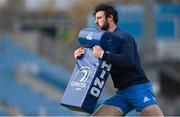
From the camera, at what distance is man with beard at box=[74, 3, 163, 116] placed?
6.20m

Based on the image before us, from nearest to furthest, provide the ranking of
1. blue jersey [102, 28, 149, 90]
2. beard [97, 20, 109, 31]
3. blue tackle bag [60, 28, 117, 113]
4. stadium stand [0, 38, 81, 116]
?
blue jersey [102, 28, 149, 90] < blue tackle bag [60, 28, 117, 113] < beard [97, 20, 109, 31] < stadium stand [0, 38, 81, 116]

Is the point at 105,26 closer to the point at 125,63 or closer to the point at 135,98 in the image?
the point at 125,63

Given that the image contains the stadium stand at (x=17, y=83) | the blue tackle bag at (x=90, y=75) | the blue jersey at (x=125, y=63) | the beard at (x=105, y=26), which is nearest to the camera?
the blue jersey at (x=125, y=63)

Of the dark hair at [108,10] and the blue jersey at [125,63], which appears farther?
the dark hair at [108,10]

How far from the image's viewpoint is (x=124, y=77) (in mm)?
6320

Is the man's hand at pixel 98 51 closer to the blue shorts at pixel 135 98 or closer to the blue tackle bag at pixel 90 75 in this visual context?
the blue tackle bag at pixel 90 75

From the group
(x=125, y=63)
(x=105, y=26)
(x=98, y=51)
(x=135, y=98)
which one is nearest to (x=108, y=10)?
(x=105, y=26)

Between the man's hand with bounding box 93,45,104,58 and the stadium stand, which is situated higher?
the man's hand with bounding box 93,45,104,58

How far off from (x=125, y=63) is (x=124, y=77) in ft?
0.79

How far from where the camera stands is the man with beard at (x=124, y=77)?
620 cm

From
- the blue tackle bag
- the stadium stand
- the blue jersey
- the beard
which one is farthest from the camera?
the stadium stand

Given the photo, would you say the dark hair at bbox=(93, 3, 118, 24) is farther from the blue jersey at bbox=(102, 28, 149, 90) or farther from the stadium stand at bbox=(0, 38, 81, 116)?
the stadium stand at bbox=(0, 38, 81, 116)

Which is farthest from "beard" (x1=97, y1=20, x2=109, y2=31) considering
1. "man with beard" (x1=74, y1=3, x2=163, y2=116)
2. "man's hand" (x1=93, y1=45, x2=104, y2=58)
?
"man's hand" (x1=93, y1=45, x2=104, y2=58)

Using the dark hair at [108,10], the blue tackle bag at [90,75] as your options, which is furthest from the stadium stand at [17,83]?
the dark hair at [108,10]
